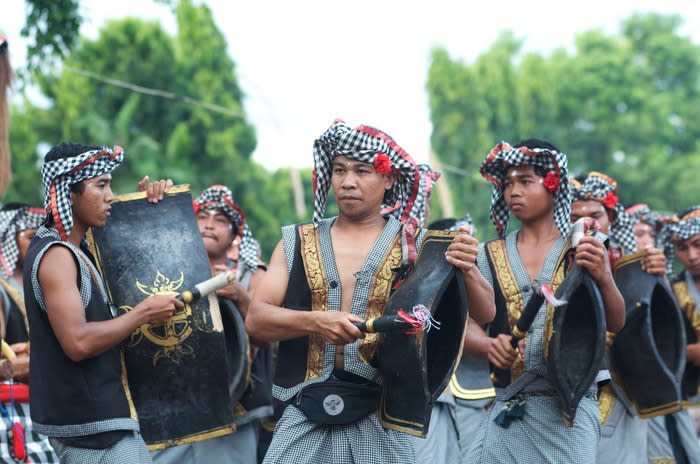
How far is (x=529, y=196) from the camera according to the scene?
5785 millimetres

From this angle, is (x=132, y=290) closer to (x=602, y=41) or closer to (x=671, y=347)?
(x=671, y=347)

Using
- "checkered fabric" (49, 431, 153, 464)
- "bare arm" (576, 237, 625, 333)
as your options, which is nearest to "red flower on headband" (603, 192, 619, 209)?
"bare arm" (576, 237, 625, 333)

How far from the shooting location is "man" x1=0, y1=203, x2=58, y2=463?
20.6 feet

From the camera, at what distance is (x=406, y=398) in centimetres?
450

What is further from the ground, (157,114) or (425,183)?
(157,114)

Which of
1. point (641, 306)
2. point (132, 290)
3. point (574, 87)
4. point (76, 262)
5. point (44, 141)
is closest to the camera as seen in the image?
point (76, 262)

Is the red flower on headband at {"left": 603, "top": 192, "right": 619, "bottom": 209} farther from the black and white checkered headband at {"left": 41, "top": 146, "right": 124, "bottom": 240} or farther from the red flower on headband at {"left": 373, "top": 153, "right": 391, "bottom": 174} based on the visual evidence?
the black and white checkered headband at {"left": 41, "top": 146, "right": 124, "bottom": 240}

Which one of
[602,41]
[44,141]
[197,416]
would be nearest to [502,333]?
[197,416]

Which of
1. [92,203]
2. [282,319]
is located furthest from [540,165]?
[92,203]

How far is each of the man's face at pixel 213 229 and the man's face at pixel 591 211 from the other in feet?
8.09

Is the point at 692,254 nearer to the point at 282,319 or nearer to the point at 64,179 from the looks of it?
the point at 282,319

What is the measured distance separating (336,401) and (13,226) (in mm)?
4053

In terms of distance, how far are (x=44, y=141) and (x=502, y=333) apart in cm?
2696

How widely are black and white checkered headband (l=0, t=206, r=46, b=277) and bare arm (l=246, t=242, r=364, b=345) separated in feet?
11.1
